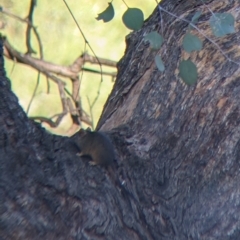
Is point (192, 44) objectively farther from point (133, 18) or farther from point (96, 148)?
point (96, 148)

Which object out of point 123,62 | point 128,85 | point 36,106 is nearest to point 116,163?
point 128,85

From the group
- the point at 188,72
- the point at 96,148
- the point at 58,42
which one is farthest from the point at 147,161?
the point at 58,42

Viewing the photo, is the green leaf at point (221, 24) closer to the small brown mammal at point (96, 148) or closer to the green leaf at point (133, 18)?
the green leaf at point (133, 18)

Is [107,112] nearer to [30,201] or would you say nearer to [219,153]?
[219,153]

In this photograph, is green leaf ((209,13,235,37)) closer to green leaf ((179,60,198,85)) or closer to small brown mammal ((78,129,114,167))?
green leaf ((179,60,198,85))

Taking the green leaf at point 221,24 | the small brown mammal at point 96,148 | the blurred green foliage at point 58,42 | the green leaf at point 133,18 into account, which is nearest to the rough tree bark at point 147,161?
the small brown mammal at point 96,148

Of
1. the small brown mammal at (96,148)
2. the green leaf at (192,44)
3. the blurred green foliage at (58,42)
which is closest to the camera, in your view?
the green leaf at (192,44)

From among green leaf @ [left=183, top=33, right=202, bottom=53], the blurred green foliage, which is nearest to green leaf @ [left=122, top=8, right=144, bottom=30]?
green leaf @ [left=183, top=33, right=202, bottom=53]
